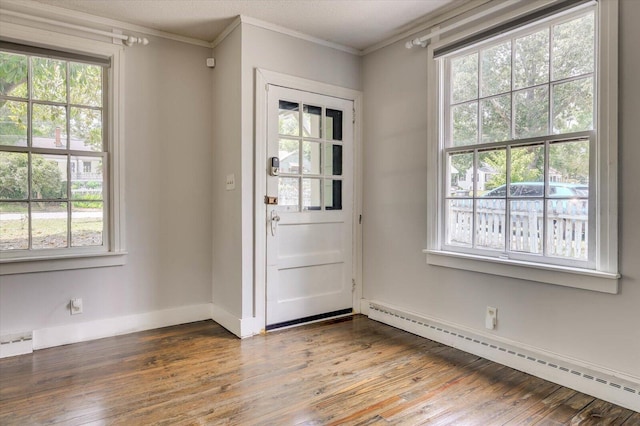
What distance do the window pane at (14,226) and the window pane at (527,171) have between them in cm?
340

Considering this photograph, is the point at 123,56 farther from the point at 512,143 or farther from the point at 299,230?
the point at 512,143

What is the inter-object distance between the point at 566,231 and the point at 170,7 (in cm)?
306

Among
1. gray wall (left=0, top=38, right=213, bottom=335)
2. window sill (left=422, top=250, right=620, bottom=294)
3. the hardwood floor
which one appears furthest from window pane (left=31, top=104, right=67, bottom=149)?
window sill (left=422, top=250, right=620, bottom=294)

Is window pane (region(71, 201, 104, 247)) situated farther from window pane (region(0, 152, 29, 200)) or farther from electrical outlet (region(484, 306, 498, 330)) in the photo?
electrical outlet (region(484, 306, 498, 330))

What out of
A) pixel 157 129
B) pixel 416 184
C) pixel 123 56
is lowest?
pixel 416 184

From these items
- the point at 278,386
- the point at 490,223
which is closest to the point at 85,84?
the point at 278,386

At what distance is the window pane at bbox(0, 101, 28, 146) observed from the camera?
2.81 metres

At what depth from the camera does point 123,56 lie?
3178 millimetres

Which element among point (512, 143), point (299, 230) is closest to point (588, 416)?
point (512, 143)

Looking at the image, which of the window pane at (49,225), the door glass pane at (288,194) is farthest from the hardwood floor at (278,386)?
the door glass pane at (288,194)

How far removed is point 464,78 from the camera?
9.63 ft

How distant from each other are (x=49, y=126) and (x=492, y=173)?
3.23 meters

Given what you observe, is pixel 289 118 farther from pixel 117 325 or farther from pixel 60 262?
pixel 117 325

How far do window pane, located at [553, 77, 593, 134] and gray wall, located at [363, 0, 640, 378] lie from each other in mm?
180
